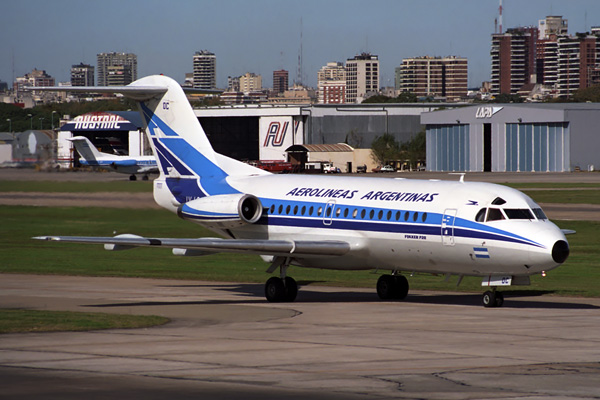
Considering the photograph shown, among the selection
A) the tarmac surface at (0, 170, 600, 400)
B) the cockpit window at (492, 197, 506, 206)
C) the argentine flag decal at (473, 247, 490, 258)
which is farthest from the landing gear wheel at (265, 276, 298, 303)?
the cockpit window at (492, 197, 506, 206)

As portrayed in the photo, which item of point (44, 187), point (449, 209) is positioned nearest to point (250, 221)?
point (449, 209)

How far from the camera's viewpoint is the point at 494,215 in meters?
26.3

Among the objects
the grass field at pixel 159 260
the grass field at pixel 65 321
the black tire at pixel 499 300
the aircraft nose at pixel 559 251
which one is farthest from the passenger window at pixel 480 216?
the grass field at pixel 65 321

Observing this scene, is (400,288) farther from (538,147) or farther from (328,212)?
(538,147)

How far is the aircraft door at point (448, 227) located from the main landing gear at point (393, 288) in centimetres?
385

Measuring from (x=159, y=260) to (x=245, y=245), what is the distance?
54.8 feet

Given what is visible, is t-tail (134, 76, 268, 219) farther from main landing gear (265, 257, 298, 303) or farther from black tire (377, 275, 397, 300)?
black tire (377, 275, 397, 300)

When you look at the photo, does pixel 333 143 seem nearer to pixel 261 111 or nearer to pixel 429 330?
pixel 261 111

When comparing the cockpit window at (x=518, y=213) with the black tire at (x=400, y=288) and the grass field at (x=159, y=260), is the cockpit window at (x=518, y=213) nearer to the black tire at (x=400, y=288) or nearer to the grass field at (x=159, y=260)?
the black tire at (x=400, y=288)

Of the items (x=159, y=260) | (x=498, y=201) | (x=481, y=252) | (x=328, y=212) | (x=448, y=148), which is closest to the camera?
(x=481, y=252)

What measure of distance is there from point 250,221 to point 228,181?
2378mm

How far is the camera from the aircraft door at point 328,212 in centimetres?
2958

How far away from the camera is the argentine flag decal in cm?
2606

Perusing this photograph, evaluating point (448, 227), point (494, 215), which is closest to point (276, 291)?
point (448, 227)
